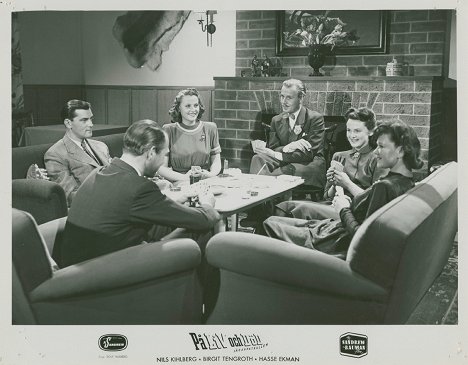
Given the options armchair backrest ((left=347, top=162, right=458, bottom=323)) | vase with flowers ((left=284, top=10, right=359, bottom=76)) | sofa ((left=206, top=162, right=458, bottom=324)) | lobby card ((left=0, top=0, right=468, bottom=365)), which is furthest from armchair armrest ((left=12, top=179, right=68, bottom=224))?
vase with flowers ((left=284, top=10, right=359, bottom=76))

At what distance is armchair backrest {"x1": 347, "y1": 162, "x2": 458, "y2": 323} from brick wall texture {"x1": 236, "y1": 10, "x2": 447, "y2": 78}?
201 cm

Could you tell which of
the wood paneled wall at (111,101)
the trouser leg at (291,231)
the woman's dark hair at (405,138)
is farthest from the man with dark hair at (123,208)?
the wood paneled wall at (111,101)

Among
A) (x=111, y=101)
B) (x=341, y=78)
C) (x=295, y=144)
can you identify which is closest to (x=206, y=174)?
(x=295, y=144)

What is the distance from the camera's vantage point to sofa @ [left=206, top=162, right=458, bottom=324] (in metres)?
1.38

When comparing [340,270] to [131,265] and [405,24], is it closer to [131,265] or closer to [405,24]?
[131,265]

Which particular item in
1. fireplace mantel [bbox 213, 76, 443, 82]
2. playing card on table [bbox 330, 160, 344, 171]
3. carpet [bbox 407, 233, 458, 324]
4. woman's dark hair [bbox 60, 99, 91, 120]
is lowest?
carpet [bbox 407, 233, 458, 324]

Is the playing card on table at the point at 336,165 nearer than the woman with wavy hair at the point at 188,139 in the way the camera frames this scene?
Yes

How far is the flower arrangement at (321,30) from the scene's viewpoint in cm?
359

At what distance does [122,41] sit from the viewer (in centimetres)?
427

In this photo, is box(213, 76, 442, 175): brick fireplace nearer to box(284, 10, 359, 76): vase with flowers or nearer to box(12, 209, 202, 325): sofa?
box(284, 10, 359, 76): vase with flowers

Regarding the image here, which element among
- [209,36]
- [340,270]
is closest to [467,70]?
[340,270]

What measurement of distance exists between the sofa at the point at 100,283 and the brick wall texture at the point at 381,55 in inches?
104

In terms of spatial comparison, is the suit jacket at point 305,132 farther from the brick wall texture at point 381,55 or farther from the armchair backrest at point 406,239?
the armchair backrest at point 406,239
